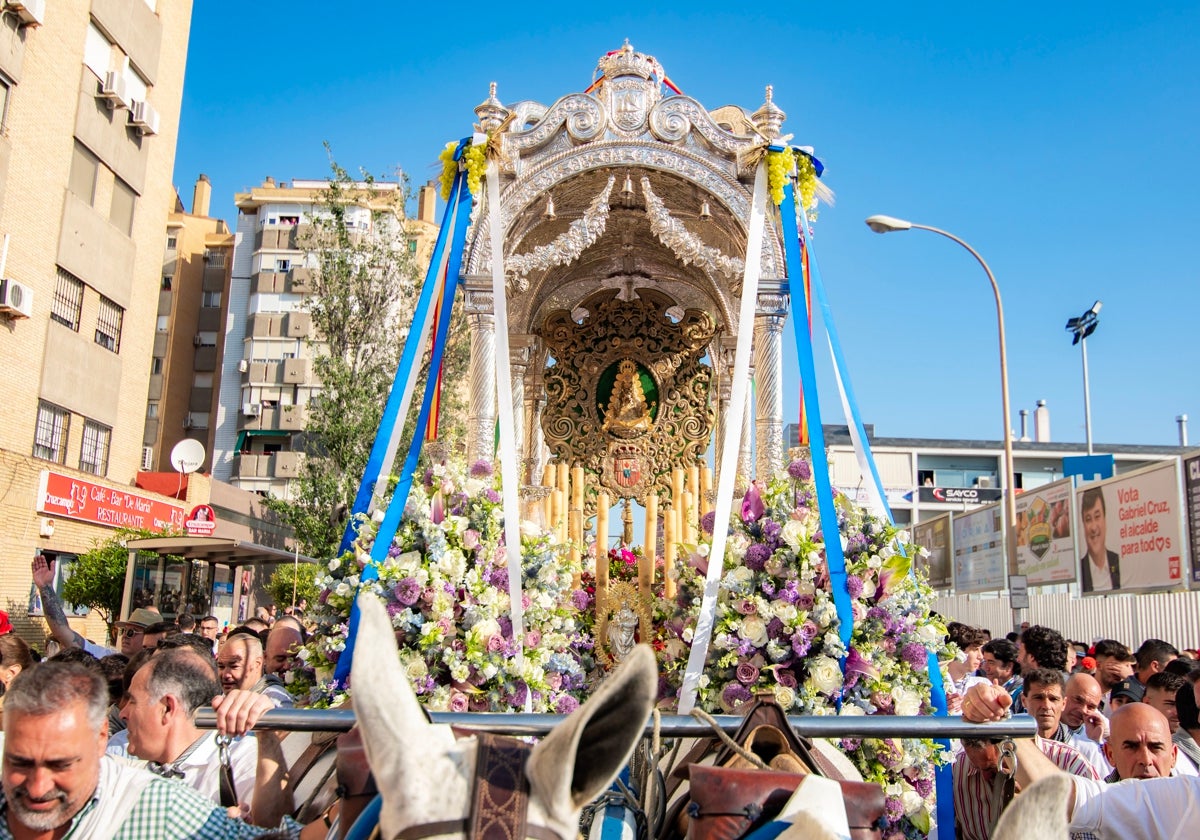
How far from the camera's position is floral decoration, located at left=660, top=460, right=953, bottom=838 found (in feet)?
15.1

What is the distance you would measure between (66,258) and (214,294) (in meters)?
23.6

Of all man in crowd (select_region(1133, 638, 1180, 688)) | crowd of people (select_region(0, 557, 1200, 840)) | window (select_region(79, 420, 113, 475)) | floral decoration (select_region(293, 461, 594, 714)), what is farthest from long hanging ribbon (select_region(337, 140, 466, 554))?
window (select_region(79, 420, 113, 475))

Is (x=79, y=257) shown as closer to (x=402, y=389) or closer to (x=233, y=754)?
(x=402, y=389)

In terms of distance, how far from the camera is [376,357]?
22.7 m

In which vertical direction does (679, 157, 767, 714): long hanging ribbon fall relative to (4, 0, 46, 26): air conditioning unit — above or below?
below

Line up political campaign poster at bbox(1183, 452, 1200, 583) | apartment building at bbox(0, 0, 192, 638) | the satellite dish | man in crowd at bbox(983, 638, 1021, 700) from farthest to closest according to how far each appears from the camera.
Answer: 1. the satellite dish
2. apartment building at bbox(0, 0, 192, 638)
3. political campaign poster at bbox(1183, 452, 1200, 583)
4. man in crowd at bbox(983, 638, 1021, 700)

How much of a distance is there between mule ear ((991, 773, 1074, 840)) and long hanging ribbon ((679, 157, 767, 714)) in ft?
11.6

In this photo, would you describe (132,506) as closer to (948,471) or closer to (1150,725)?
(1150,725)

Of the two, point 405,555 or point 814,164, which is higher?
point 814,164

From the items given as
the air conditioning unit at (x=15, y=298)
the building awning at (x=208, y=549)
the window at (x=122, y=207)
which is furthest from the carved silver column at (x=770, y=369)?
the window at (x=122, y=207)

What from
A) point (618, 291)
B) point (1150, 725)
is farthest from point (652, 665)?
point (618, 291)

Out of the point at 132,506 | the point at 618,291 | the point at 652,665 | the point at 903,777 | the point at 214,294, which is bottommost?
the point at 903,777

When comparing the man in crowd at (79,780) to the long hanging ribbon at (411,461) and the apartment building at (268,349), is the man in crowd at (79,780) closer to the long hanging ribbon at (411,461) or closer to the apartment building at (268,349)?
the long hanging ribbon at (411,461)

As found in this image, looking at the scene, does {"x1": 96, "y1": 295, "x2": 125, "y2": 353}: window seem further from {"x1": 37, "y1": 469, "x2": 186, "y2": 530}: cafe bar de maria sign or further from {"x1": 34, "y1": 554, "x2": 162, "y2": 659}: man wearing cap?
{"x1": 34, "y1": 554, "x2": 162, "y2": 659}: man wearing cap
